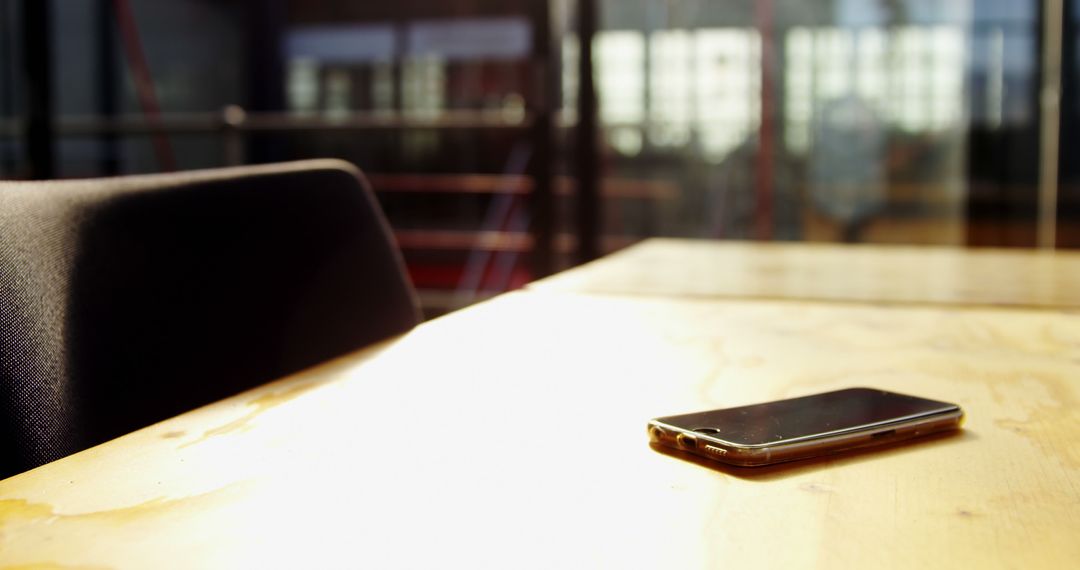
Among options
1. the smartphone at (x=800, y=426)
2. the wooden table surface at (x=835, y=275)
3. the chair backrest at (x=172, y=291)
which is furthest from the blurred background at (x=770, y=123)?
the smartphone at (x=800, y=426)

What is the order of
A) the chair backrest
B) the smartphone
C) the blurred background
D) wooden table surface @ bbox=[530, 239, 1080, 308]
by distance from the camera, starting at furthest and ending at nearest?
the blurred background < wooden table surface @ bbox=[530, 239, 1080, 308] < the chair backrest < the smartphone

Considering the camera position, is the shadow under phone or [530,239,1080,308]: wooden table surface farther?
[530,239,1080,308]: wooden table surface

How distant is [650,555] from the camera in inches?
14.1

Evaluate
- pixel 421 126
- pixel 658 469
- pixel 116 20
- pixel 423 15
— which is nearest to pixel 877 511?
pixel 658 469

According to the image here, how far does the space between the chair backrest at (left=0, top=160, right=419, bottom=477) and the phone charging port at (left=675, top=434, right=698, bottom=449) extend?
1.23ft

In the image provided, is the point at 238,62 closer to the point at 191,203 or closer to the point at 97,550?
the point at 191,203

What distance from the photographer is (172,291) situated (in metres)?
0.75

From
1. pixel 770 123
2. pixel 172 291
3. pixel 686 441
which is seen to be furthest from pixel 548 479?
pixel 770 123

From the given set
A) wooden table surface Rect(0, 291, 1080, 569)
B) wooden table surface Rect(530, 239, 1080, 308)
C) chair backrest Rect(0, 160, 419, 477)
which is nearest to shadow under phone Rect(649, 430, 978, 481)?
wooden table surface Rect(0, 291, 1080, 569)

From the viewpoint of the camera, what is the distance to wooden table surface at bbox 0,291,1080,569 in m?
0.37

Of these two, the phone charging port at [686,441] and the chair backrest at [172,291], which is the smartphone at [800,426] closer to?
the phone charging port at [686,441]

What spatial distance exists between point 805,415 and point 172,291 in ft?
→ 1.54

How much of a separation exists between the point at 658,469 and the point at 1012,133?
2.91m

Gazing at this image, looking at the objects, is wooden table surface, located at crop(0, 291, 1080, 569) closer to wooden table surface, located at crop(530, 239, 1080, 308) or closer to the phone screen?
the phone screen
